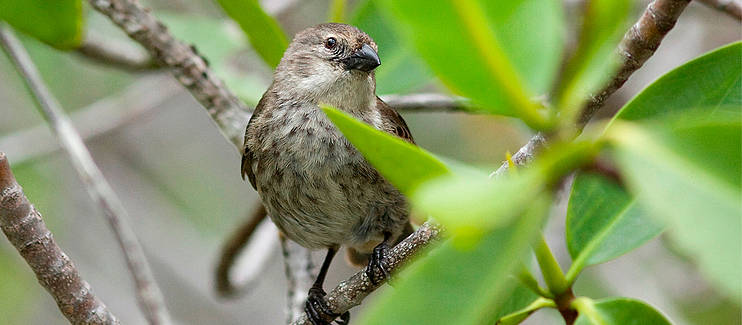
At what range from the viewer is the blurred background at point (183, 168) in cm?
527

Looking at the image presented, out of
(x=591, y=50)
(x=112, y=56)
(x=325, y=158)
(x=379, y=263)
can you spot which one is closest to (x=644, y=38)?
(x=591, y=50)

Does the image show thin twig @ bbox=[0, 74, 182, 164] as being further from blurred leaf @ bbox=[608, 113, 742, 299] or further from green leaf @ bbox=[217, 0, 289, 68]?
blurred leaf @ bbox=[608, 113, 742, 299]

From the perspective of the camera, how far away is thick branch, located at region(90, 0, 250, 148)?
11.2 ft

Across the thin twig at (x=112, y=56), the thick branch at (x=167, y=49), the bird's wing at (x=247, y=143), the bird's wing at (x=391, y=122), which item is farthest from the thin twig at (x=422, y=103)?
the thin twig at (x=112, y=56)

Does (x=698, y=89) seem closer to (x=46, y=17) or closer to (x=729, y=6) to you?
(x=729, y=6)

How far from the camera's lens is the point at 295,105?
142 inches

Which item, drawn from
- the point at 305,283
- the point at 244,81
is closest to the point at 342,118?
the point at 305,283

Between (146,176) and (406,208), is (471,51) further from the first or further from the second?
(146,176)

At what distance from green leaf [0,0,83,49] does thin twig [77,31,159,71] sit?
0.96 m

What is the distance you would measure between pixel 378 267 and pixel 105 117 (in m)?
3.29

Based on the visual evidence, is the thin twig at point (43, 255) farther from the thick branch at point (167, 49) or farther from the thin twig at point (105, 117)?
the thin twig at point (105, 117)

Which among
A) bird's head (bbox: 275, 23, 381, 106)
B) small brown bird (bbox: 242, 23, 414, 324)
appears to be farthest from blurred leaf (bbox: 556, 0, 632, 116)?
bird's head (bbox: 275, 23, 381, 106)

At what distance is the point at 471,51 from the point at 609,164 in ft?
1.02

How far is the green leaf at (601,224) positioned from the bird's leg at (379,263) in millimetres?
548
